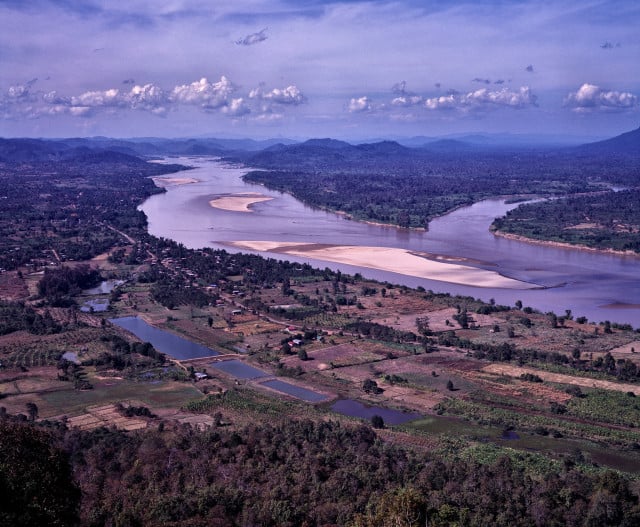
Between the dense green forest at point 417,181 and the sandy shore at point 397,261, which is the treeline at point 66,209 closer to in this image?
the sandy shore at point 397,261

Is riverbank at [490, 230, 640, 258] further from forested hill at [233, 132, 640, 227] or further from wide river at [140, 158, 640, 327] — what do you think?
forested hill at [233, 132, 640, 227]

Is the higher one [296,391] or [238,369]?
[238,369]

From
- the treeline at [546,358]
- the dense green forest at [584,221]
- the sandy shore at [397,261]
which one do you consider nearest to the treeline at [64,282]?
the sandy shore at [397,261]

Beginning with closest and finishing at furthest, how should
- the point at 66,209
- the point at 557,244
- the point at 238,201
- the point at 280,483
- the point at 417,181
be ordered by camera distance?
the point at 280,483
the point at 557,244
the point at 66,209
the point at 238,201
the point at 417,181

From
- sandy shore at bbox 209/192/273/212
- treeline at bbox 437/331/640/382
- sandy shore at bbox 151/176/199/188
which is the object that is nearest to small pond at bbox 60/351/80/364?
treeline at bbox 437/331/640/382

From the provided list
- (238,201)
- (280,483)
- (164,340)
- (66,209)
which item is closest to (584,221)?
(238,201)

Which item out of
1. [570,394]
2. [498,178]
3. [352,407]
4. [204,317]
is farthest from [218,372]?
[498,178]

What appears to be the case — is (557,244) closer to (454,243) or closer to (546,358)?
(454,243)

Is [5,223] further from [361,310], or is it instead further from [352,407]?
[352,407]
